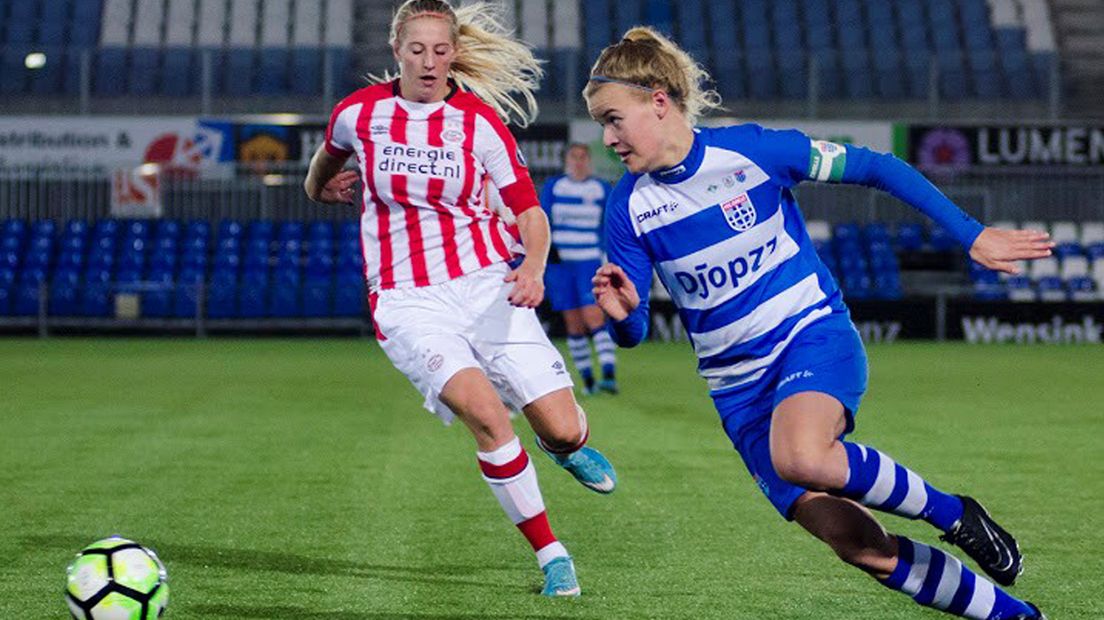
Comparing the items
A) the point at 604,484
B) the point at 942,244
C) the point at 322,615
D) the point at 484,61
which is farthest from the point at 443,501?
the point at 942,244

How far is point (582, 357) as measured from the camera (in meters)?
14.9

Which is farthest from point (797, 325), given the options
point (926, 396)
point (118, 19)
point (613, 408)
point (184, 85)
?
point (118, 19)

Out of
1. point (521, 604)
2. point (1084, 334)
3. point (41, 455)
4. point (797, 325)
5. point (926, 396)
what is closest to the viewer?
point (797, 325)

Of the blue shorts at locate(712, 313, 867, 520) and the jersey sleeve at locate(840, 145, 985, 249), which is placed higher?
the jersey sleeve at locate(840, 145, 985, 249)

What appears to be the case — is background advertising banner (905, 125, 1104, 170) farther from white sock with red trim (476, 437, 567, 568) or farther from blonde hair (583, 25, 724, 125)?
blonde hair (583, 25, 724, 125)

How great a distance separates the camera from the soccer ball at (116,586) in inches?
190

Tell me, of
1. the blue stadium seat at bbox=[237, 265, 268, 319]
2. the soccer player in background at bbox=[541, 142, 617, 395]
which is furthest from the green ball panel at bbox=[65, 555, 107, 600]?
the blue stadium seat at bbox=[237, 265, 268, 319]

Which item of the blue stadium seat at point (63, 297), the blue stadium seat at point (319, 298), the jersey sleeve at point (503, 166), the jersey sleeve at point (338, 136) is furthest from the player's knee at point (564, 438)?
the blue stadium seat at point (63, 297)

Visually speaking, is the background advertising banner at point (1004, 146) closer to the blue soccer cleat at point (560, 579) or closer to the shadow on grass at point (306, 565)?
the shadow on grass at point (306, 565)

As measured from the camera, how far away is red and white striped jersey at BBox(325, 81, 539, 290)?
20.0 feet

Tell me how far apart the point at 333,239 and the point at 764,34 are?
860 centimetres

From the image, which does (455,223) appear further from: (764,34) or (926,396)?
(764,34)

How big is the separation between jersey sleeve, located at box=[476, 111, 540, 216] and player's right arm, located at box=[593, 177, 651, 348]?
3.08ft

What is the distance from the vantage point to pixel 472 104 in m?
6.17
